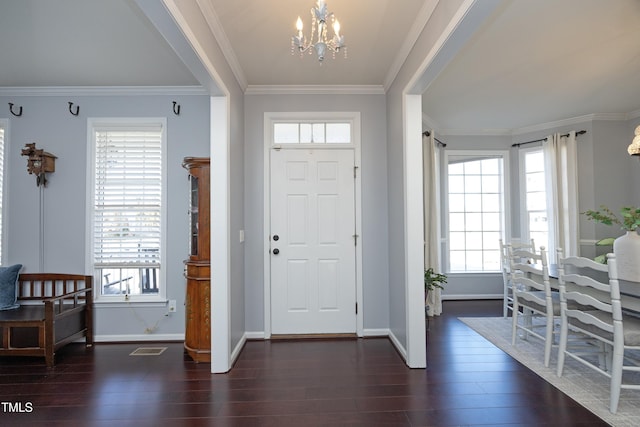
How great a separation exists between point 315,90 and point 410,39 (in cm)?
123

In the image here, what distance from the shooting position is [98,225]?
3.67 meters

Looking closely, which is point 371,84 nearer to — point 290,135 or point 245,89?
point 290,135

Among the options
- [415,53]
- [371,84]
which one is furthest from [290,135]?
[415,53]

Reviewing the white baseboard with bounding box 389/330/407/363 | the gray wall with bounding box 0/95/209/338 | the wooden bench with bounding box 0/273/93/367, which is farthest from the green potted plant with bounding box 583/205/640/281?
the wooden bench with bounding box 0/273/93/367

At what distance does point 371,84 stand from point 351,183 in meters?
1.07

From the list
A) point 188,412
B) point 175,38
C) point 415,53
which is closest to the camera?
point 175,38

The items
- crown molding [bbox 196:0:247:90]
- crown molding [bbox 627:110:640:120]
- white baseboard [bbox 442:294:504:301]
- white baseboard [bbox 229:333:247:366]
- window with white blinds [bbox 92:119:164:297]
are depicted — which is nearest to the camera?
crown molding [bbox 196:0:247:90]

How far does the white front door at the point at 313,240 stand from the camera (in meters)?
3.74

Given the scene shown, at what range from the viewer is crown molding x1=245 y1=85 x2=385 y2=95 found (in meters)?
3.71

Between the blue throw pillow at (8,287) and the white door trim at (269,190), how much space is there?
93.2 inches

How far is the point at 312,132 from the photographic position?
3805 millimetres

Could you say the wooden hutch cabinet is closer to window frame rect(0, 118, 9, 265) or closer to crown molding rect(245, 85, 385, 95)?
crown molding rect(245, 85, 385, 95)

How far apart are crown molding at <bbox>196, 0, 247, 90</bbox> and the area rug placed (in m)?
3.61

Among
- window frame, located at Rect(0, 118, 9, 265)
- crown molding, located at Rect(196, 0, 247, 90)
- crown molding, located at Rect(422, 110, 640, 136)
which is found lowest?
window frame, located at Rect(0, 118, 9, 265)
